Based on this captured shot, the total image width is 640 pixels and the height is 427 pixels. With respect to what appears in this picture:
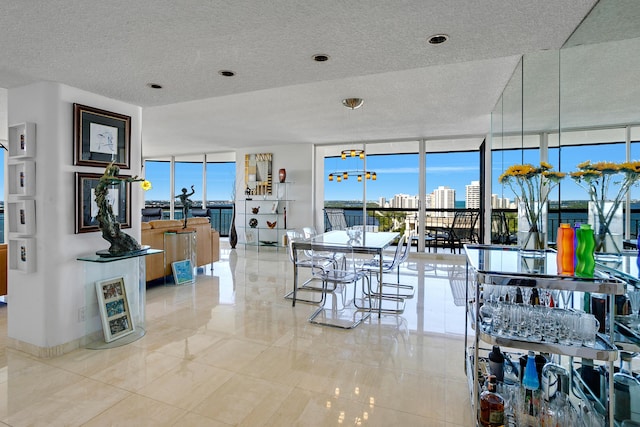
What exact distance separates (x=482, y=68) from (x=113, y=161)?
370cm

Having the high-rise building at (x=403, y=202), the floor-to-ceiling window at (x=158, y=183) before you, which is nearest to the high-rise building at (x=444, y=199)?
the high-rise building at (x=403, y=202)

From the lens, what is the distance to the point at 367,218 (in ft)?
27.9

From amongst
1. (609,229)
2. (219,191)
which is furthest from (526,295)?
(219,191)

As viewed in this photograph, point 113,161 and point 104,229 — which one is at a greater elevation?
point 113,161

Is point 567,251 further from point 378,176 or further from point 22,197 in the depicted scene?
point 378,176

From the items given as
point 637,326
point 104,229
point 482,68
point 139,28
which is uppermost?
point 482,68

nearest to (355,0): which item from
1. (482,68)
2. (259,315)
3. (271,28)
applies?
(271,28)

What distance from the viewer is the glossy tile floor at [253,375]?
198 centimetres

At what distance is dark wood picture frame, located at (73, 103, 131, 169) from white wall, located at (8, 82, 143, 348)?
6 cm

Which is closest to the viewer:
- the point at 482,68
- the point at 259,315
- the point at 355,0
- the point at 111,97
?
the point at 355,0

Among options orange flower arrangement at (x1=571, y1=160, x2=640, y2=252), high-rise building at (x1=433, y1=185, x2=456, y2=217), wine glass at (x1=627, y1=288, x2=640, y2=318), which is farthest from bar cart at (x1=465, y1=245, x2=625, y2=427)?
high-rise building at (x1=433, y1=185, x2=456, y2=217)

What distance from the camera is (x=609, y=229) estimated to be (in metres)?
1.86

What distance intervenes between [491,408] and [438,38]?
2.07 meters

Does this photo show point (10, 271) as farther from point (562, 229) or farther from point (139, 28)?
point (562, 229)
